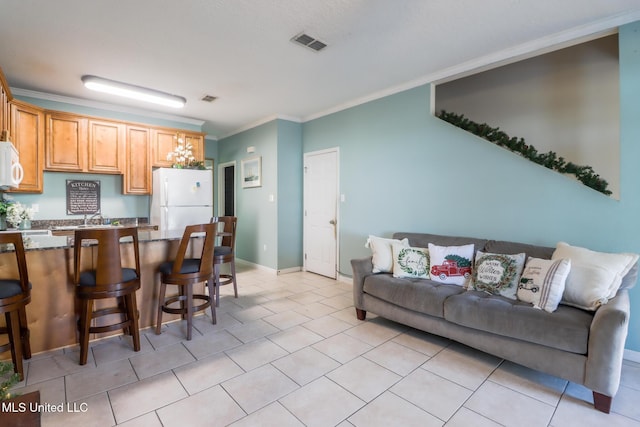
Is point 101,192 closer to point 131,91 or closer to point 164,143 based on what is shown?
point 164,143

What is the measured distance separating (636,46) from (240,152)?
5.38 meters

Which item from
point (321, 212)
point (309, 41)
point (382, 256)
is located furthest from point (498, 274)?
point (321, 212)

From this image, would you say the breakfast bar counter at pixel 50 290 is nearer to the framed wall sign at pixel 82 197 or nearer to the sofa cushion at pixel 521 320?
the framed wall sign at pixel 82 197

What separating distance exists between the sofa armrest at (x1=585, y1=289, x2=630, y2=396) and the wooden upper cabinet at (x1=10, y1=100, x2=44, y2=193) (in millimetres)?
5557

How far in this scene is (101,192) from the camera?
4.56 m

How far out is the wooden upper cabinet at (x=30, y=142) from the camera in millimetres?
3602

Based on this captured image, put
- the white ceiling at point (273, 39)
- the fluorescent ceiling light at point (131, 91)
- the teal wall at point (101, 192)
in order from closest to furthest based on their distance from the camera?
1. the white ceiling at point (273, 39)
2. the fluorescent ceiling light at point (131, 91)
3. the teal wall at point (101, 192)

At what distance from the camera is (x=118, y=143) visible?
4465mm

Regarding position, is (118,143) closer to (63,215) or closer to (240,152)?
(63,215)

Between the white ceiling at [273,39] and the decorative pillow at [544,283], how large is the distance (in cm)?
191

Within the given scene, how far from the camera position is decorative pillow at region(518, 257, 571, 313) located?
213cm

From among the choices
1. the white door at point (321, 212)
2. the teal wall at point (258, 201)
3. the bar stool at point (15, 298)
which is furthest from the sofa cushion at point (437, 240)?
the bar stool at point (15, 298)

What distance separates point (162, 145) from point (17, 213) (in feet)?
6.39

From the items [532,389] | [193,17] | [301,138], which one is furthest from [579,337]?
[301,138]
